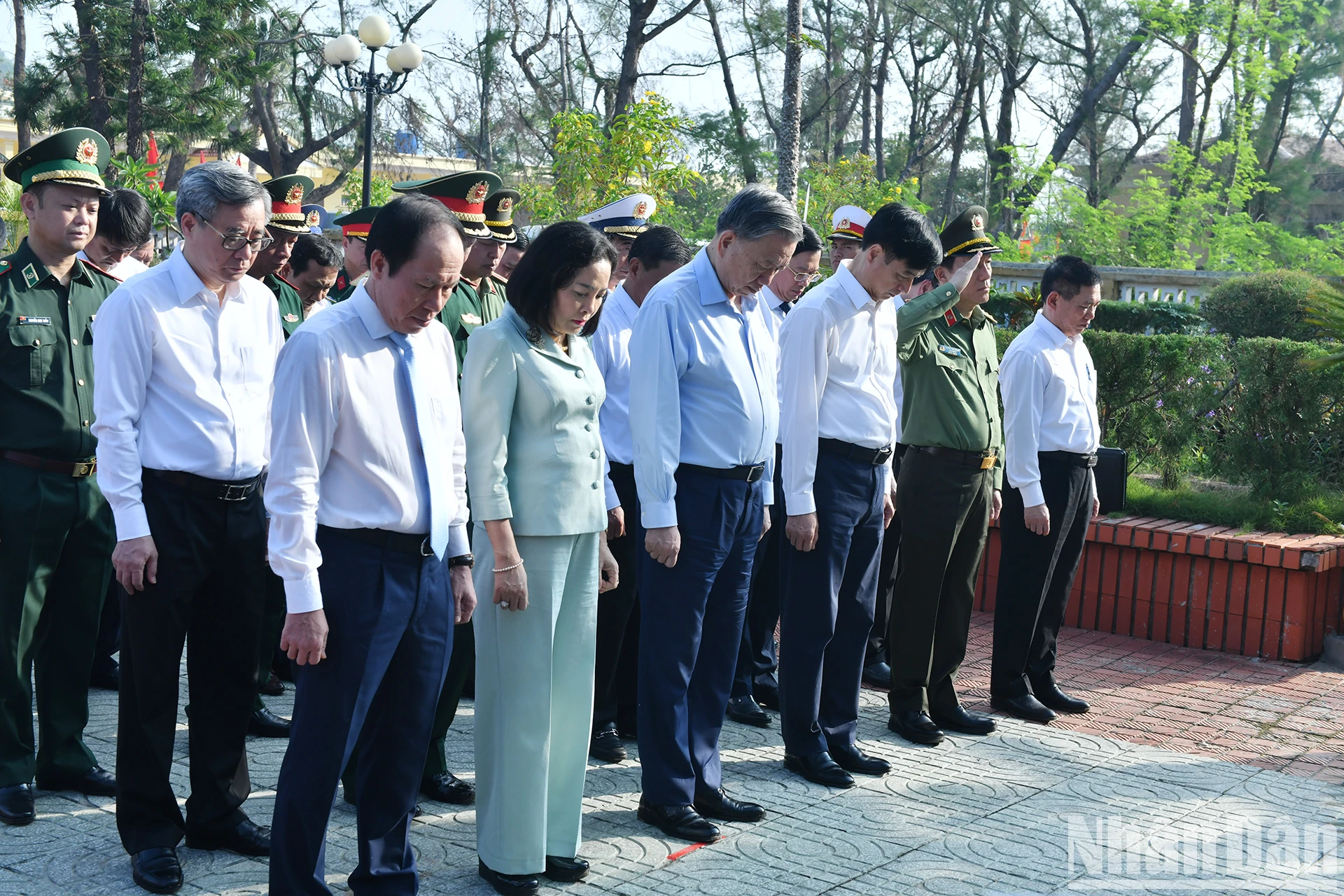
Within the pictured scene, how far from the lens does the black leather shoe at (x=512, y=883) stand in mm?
3377

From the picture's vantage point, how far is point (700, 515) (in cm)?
398

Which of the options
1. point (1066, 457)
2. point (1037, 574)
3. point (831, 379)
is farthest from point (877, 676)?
point (831, 379)

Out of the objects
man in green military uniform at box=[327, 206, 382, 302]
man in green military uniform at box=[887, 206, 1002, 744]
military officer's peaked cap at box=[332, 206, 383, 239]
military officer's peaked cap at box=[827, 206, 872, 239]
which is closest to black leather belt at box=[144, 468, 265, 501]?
man in green military uniform at box=[327, 206, 382, 302]

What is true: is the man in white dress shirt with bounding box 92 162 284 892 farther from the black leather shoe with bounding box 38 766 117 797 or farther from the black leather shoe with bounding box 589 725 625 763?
the black leather shoe with bounding box 589 725 625 763

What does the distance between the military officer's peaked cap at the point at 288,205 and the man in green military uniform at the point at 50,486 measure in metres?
1.18

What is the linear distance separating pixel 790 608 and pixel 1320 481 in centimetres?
459

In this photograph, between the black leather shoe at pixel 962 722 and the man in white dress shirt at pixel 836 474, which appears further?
the black leather shoe at pixel 962 722

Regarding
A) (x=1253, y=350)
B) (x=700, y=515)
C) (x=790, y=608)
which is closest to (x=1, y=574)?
(x=700, y=515)

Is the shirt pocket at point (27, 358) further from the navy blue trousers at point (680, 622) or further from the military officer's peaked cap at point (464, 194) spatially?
the navy blue trousers at point (680, 622)

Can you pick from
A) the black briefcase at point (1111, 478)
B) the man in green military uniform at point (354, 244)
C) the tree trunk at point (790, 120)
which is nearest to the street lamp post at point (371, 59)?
the tree trunk at point (790, 120)

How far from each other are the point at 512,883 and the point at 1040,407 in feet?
10.9

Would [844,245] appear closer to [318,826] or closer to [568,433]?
[568,433]

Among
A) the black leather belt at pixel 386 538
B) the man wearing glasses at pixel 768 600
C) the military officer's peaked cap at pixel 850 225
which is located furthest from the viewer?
the military officer's peaked cap at pixel 850 225

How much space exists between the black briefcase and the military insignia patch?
3.36 metres
